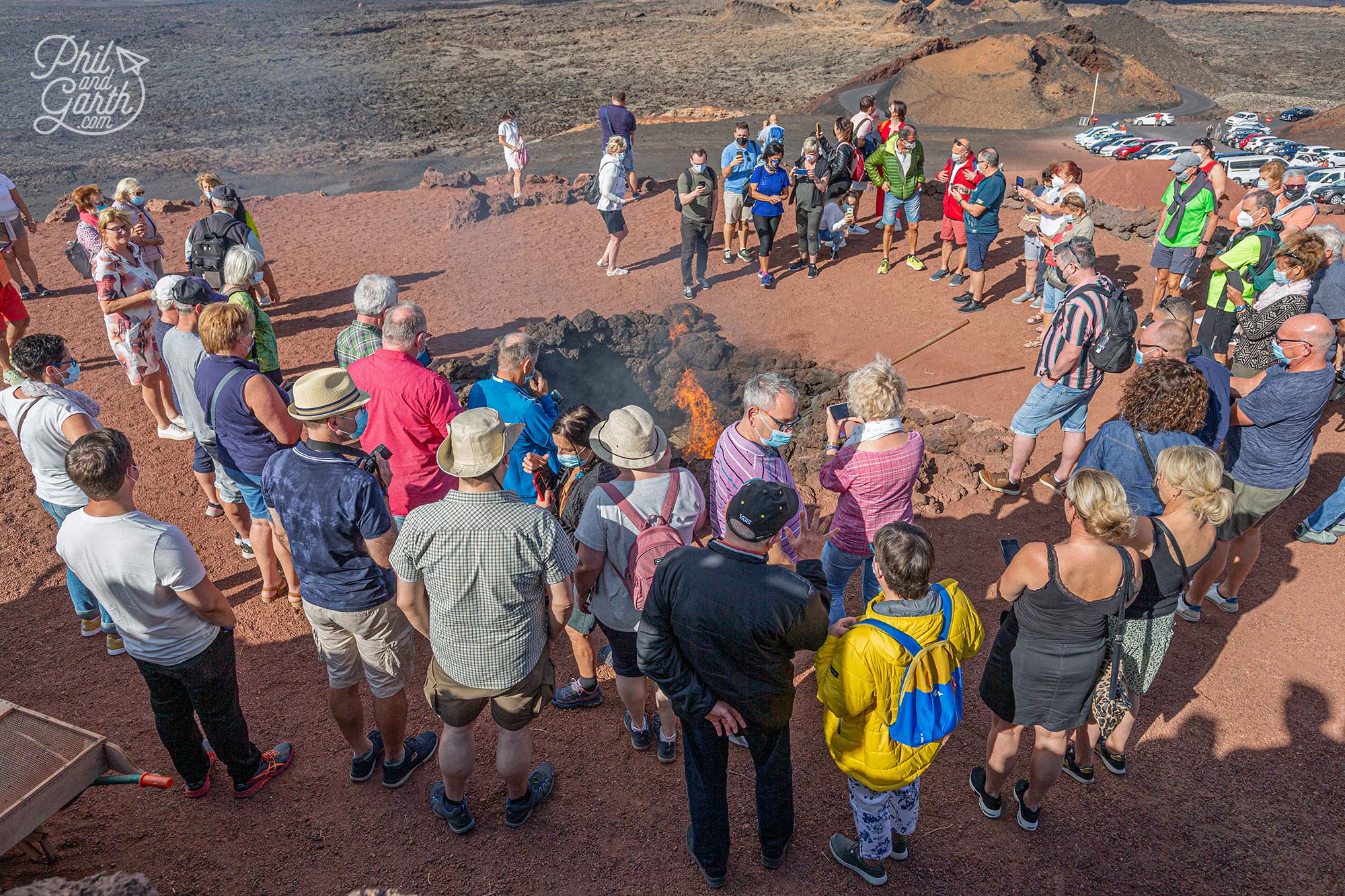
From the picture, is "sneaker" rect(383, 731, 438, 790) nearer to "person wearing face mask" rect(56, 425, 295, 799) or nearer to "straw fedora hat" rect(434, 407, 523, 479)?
"person wearing face mask" rect(56, 425, 295, 799)

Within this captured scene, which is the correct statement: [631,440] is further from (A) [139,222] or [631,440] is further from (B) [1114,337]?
(A) [139,222]

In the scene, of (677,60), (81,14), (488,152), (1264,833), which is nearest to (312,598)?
(1264,833)

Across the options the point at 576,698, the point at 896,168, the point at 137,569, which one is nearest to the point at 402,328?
the point at 137,569

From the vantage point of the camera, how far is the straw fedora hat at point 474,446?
3438 mm

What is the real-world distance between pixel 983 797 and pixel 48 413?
568cm

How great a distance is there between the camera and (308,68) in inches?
1494

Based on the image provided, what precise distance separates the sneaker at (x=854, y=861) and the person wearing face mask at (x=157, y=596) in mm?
3042

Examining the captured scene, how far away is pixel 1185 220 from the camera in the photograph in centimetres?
905

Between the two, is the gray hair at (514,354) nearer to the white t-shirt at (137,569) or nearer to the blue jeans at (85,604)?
the white t-shirt at (137,569)

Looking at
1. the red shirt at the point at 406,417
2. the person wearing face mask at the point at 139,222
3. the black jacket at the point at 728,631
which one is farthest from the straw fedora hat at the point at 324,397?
the person wearing face mask at the point at 139,222

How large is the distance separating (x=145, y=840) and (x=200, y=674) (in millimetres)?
949

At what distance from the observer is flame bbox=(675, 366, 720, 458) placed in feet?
27.1

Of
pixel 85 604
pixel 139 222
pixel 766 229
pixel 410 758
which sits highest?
pixel 139 222

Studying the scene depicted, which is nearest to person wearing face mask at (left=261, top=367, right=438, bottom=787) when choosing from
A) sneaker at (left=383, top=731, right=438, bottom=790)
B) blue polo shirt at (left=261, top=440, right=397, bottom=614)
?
blue polo shirt at (left=261, top=440, right=397, bottom=614)
